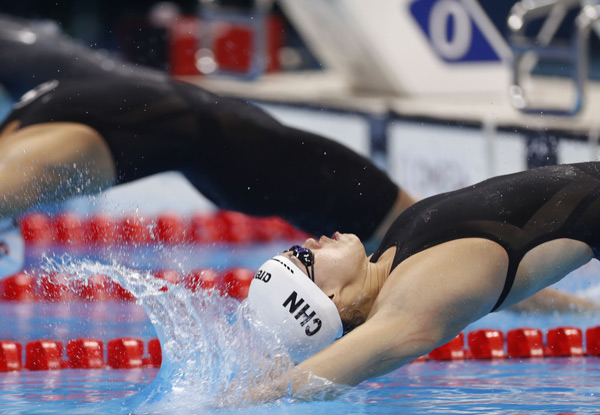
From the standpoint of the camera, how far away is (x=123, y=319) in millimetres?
3689

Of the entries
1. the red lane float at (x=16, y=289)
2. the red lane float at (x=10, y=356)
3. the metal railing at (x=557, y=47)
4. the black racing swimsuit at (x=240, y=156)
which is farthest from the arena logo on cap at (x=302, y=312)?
the metal railing at (x=557, y=47)

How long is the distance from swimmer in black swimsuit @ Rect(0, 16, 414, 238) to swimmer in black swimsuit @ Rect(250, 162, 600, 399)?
0.77m

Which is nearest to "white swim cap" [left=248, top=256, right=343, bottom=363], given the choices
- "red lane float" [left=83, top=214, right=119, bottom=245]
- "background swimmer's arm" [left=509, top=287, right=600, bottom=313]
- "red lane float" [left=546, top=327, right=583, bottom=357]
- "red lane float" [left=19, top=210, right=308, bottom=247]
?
"red lane float" [left=546, top=327, right=583, bottom=357]

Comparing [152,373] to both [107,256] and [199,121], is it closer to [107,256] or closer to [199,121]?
[199,121]

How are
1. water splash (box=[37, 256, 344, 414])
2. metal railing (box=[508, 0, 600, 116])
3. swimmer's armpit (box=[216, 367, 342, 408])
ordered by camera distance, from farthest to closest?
metal railing (box=[508, 0, 600, 116]), water splash (box=[37, 256, 344, 414]), swimmer's armpit (box=[216, 367, 342, 408])

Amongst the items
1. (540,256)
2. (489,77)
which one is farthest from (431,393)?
(489,77)

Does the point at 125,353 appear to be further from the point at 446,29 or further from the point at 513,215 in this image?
the point at 446,29

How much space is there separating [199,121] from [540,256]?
4.32 feet

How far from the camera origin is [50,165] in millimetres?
2898

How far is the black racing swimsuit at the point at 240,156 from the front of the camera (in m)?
3.11

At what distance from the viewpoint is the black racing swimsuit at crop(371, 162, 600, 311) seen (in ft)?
7.14

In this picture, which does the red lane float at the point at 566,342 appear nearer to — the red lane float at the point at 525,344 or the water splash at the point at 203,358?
the red lane float at the point at 525,344

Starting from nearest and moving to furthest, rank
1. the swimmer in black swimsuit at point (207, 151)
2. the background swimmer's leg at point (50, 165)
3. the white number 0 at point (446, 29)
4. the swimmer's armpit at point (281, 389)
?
the swimmer's armpit at point (281, 389)
the background swimmer's leg at point (50, 165)
the swimmer in black swimsuit at point (207, 151)
the white number 0 at point (446, 29)

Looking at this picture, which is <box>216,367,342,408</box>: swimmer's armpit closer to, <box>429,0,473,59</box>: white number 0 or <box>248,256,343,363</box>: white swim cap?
<box>248,256,343,363</box>: white swim cap
